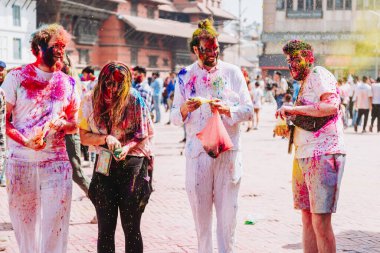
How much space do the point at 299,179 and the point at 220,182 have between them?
0.58 metres

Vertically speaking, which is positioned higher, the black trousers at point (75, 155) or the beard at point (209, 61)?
the beard at point (209, 61)

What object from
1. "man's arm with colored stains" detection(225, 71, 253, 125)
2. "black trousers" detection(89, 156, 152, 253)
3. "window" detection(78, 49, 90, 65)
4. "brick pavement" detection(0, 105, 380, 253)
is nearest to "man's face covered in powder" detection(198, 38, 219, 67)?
"man's arm with colored stains" detection(225, 71, 253, 125)

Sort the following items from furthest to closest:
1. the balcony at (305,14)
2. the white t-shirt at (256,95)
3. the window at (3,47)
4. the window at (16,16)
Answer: the balcony at (305,14)
the window at (16,16)
the window at (3,47)
the white t-shirt at (256,95)

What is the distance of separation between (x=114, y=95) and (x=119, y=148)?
367mm

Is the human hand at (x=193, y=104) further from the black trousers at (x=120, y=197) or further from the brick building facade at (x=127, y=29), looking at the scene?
the brick building facade at (x=127, y=29)

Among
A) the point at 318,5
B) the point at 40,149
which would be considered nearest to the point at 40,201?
the point at 40,149

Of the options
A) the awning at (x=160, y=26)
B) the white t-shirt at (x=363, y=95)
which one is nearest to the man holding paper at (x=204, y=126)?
the white t-shirt at (x=363, y=95)

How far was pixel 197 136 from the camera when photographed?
445cm

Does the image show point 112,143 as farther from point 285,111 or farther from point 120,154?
point 285,111

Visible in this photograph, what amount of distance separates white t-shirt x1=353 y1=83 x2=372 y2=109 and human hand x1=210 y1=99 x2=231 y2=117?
53.7ft

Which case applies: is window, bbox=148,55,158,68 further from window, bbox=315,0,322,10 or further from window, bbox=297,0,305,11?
window, bbox=315,0,322,10

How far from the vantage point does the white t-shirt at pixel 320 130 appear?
4.26m

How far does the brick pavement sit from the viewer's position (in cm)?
591

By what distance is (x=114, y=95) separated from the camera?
13.5 ft
